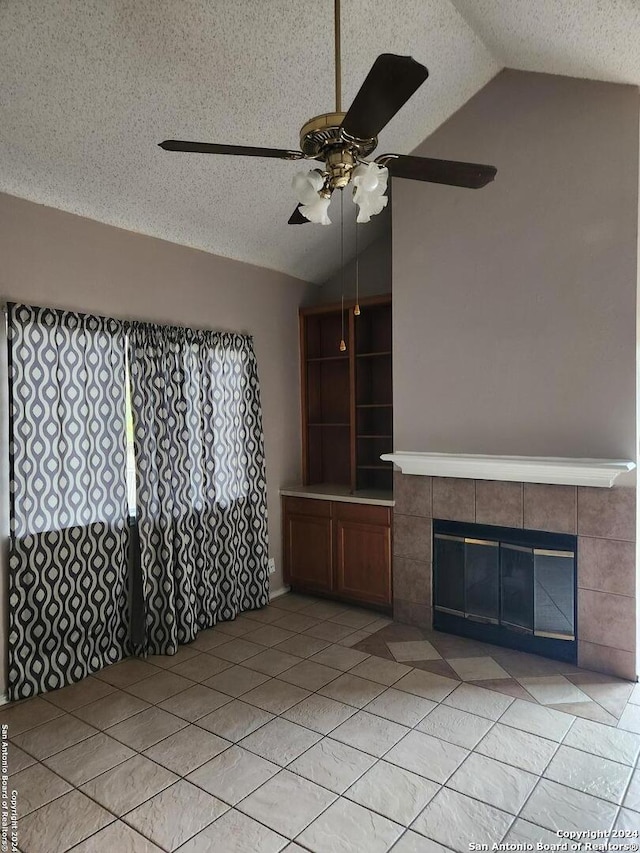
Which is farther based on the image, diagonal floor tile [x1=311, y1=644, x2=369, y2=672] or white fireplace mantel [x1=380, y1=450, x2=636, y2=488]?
diagonal floor tile [x1=311, y1=644, x2=369, y2=672]

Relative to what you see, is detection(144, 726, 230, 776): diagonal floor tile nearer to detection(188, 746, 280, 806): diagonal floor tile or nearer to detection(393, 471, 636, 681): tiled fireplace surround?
detection(188, 746, 280, 806): diagonal floor tile

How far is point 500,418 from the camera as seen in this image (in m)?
3.75

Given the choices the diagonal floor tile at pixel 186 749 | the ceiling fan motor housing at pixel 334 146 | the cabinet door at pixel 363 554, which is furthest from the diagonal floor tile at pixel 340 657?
the ceiling fan motor housing at pixel 334 146

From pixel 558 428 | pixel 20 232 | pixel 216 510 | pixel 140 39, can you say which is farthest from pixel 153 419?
pixel 558 428

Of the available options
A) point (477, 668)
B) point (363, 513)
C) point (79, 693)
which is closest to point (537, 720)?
point (477, 668)

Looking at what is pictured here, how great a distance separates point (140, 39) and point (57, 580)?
279 cm

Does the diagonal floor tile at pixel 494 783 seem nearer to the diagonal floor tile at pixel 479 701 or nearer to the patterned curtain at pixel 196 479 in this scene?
the diagonal floor tile at pixel 479 701

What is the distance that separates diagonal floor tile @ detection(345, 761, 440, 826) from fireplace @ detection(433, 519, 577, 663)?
4.79ft

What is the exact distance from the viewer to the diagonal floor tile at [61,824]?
2148mm

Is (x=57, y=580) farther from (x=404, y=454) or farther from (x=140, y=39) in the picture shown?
(x=140, y=39)

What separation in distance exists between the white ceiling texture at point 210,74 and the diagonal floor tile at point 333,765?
10.5ft

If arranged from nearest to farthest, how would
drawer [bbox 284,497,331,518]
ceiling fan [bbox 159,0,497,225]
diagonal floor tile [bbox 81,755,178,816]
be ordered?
1. ceiling fan [bbox 159,0,497,225]
2. diagonal floor tile [bbox 81,755,178,816]
3. drawer [bbox 284,497,331,518]

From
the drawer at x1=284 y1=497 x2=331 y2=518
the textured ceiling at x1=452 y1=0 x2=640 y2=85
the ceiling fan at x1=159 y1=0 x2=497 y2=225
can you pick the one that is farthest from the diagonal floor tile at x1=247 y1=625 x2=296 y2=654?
the textured ceiling at x1=452 y1=0 x2=640 y2=85

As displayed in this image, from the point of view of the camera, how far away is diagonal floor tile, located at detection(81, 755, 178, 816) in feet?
7.75
